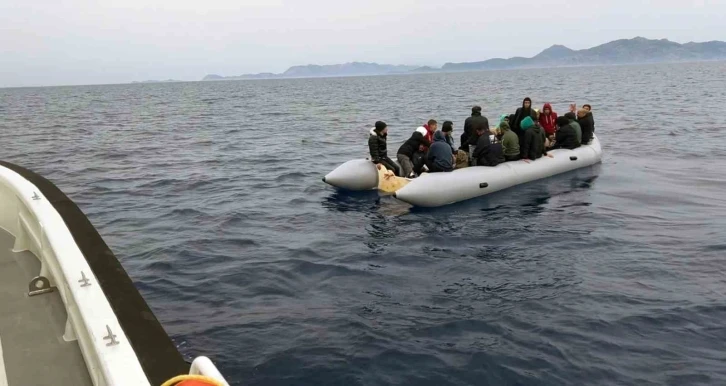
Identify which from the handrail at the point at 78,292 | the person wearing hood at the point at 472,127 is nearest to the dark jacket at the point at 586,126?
the person wearing hood at the point at 472,127

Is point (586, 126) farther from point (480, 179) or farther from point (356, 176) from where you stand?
point (356, 176)

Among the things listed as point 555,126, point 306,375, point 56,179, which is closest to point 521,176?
point 555,126

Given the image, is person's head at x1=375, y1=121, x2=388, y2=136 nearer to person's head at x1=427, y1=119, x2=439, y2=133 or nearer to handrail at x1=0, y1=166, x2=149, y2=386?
person's head at x1=427, y1=119, x2=439, y2=133

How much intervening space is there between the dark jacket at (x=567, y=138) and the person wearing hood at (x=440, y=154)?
4.51 metres

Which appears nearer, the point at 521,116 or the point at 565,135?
the point at 521,116

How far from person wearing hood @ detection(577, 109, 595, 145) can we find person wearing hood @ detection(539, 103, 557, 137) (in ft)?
2.39

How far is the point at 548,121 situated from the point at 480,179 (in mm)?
4113

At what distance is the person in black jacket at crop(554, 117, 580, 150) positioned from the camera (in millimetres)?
14170

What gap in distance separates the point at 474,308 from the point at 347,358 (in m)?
1.93

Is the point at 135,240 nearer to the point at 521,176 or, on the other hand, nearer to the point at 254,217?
the point at 254,217

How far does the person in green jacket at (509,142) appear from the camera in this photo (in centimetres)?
1256

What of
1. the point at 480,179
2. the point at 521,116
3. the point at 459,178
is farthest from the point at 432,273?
the point at 521,116

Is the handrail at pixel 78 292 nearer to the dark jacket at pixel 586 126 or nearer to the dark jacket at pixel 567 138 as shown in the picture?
the dark jacket at pixel 567 138

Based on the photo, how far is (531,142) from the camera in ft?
43.0
